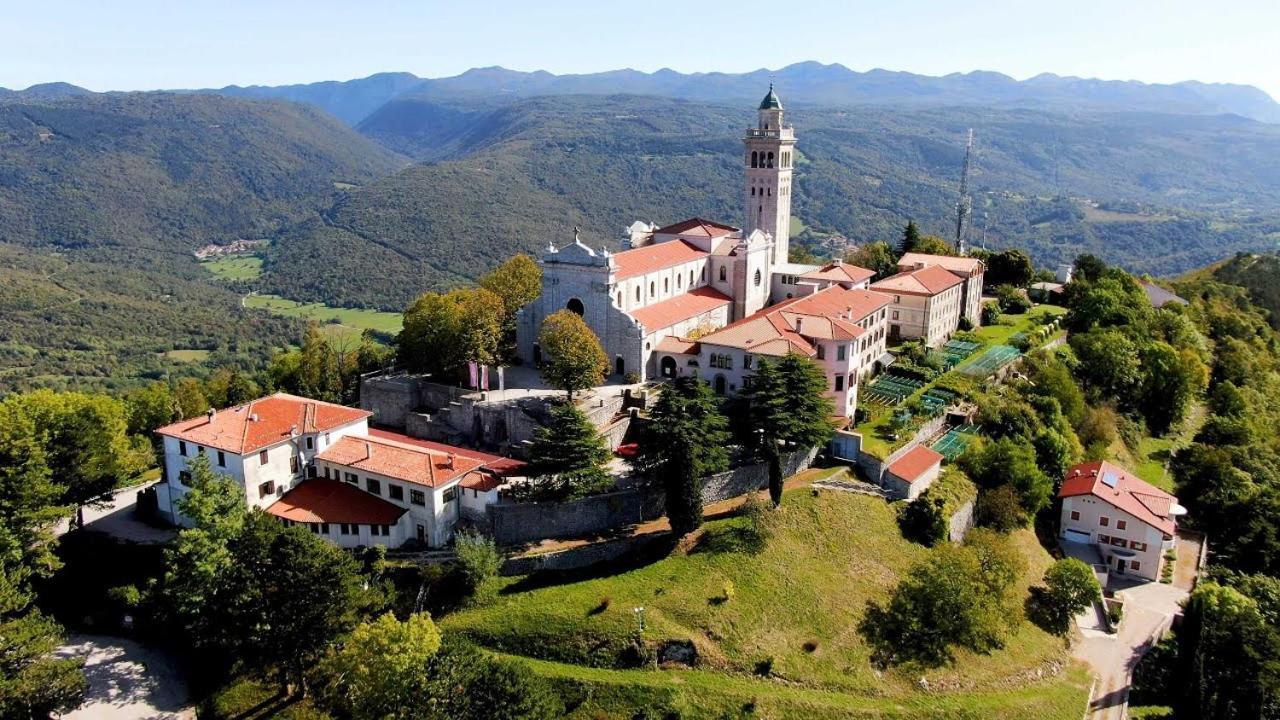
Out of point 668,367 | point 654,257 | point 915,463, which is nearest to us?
point 915,463

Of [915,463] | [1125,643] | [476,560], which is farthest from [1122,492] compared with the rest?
[476,560]

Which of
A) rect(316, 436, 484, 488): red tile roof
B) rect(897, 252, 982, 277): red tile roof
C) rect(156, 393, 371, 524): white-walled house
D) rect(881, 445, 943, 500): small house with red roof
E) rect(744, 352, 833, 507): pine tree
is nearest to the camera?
rect(316, 436, 484, 488): red tile roof

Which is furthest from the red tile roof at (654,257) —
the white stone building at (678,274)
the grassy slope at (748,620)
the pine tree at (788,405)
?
the grassy slope at (748,620)

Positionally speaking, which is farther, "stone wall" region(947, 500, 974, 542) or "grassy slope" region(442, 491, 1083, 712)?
"stone wall" region(947, 500, 974, 542)

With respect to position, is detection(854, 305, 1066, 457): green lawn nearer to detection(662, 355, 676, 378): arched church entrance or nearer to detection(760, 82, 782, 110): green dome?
detection(662, 355, 676, 378): arched church entrance

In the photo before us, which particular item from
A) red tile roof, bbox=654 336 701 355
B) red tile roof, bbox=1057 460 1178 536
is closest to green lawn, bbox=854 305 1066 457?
red tile roof, bbox=1057 460 1178 536

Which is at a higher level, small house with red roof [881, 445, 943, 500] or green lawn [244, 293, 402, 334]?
small house with red roof [881, 445, 943, 500]

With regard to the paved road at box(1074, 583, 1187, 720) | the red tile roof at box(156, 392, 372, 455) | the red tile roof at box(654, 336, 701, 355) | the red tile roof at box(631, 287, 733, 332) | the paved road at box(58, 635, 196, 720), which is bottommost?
the paved road at box(1074, 583, 1187, 720)

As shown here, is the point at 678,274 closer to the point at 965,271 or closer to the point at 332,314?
the point at 965,271
